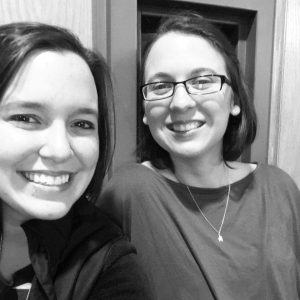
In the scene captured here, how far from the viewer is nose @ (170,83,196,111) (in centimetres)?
85

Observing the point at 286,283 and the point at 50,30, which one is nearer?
the point at 50,30

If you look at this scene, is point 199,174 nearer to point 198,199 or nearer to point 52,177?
point 198,199

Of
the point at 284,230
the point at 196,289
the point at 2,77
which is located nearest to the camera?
the point at 2,77

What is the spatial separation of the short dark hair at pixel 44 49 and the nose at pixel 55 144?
11 centimetres

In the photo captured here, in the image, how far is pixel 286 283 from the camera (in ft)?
3.01

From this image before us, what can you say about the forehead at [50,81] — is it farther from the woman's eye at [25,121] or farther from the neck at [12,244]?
the neck at [12,244]

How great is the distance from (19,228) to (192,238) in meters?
0.42

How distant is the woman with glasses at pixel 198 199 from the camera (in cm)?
85

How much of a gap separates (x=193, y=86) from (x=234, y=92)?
6.1 inches

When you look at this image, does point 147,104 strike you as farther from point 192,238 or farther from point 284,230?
point 284,230

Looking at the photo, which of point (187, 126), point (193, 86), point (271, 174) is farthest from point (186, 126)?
point (271, 174)

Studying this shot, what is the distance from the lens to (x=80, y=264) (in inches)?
27.3

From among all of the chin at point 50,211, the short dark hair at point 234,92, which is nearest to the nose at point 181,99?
the short dark hair at point 234,92

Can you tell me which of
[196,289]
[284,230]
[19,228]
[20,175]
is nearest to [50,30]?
[20,175]
